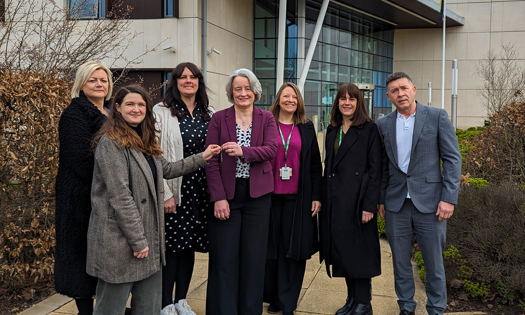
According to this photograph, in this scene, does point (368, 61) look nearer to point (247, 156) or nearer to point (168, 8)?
point (168, 8)

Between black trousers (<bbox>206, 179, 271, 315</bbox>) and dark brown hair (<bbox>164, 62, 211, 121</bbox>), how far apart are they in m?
0.79

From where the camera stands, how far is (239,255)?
155 inches

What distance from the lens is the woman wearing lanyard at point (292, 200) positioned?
416 cm

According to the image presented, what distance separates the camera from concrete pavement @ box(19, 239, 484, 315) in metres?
4.36

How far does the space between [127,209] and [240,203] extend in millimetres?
1115

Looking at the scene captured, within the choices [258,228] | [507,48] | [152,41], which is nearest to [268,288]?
[258,228]

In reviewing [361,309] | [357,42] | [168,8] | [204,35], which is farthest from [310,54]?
[361,309]

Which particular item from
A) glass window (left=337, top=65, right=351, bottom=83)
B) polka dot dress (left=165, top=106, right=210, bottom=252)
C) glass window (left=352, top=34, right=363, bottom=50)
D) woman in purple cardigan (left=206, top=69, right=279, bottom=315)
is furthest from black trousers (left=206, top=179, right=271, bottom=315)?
glass window (left=352, top=34, right=363, bottom=50)

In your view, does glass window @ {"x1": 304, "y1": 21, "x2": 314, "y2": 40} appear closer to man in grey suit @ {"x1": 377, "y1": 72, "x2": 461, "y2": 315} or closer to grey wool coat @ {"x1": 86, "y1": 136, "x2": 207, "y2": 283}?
man in grey suit @ {"x1": 377, "y1": 72, "x2": 461, "y2": 315}

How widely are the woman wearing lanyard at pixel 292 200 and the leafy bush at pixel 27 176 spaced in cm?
233

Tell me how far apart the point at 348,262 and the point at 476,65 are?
32.4 metres

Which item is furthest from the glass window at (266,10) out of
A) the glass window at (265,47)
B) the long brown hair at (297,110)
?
the long brown hair at (297,110)

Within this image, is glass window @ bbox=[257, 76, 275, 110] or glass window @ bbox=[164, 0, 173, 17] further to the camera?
glass window @ bbox=[257, 76, 275, 110]

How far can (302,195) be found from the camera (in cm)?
416
